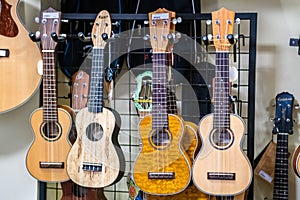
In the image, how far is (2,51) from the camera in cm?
213

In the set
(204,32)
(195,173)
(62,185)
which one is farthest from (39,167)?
(204,32)

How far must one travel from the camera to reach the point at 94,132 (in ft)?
6.67

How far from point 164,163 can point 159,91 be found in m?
0.31

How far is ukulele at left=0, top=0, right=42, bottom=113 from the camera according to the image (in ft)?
7.00

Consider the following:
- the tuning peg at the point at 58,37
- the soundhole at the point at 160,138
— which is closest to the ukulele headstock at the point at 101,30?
the tuning peg at the point at 58,37

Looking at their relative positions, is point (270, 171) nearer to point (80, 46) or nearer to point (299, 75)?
point (299, 75)

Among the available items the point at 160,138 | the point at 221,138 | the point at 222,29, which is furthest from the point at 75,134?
the point at 222,29

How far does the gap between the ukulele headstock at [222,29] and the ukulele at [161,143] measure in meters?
0.20

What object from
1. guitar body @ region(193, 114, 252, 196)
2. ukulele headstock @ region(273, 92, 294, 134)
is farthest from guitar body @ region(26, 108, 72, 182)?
ukulele headstock @ region(273, 92, 294, 134)

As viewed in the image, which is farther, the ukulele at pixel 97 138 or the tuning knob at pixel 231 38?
the ukulele at pixel 97 138

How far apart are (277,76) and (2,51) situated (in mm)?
1391

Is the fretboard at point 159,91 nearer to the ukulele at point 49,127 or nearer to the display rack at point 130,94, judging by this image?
the display rack at point 130,94

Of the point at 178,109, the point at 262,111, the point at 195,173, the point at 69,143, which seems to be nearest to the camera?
the point at 195,173

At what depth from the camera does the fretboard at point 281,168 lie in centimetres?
212
